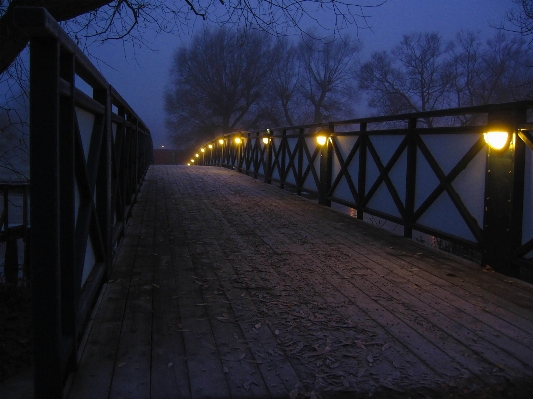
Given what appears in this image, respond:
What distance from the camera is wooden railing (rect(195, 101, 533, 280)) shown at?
3895 mm

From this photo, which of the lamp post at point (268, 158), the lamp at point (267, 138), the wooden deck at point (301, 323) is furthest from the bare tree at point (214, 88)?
the wooden deck at point (301, 323)

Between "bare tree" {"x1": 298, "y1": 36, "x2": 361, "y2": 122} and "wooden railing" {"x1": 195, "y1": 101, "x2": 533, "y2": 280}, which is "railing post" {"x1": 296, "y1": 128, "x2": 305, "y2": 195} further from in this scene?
"bare tree" {"x1": 298, "y1": 36, "x2": 361, "y2": 122}

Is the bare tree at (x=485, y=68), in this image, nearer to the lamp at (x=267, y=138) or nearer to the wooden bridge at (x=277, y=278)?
the lamp at (x=267, y=138)

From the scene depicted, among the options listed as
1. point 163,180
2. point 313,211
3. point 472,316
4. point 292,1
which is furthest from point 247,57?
point 472,316

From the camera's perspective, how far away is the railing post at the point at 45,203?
1.86 metres

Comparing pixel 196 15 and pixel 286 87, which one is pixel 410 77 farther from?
pixel 196 15

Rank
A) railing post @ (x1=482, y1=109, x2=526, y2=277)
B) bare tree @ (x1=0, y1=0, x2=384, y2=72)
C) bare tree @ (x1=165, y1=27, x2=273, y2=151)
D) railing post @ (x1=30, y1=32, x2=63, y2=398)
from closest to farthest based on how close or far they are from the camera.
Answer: railing post @ (x1=30, y1=32, x2=63, y2=398), railing post @ (x1=482, y1=109, x2=526, y2=277), bare tree @ (x1=0, y1=0, x2=384, y2=72), bare tree @ (x1=165, y1=27, x2=273, y2=151)

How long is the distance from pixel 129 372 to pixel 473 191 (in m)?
3.15

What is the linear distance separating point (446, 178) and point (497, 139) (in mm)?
790

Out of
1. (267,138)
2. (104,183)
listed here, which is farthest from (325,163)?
(104,183)

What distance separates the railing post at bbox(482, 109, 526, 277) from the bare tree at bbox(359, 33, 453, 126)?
945 inches

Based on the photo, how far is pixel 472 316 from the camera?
10.1ft

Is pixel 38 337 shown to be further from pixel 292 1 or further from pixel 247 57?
pixel 247 57

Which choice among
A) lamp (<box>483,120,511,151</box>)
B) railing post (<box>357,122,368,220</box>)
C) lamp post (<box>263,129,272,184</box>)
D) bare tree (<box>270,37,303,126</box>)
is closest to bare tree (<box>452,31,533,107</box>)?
lamp post (<box>263,129,272,184</box>)
